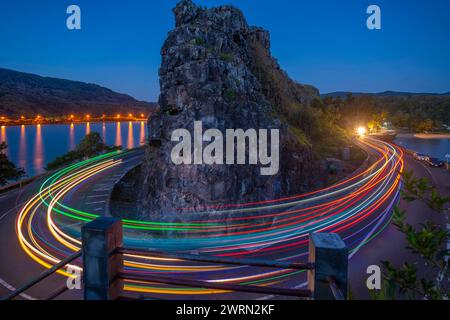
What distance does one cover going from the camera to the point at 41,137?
10950 cm

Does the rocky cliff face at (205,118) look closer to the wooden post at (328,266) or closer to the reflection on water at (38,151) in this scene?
the wooden post at (328,266)

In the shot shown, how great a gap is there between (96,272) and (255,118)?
930 inches

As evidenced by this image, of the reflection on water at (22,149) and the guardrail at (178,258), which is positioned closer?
the guardrail at (178,258)

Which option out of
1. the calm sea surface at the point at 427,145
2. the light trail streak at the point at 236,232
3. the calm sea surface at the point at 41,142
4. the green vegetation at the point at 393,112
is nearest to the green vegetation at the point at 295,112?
the light trail streak at the point at 236,232

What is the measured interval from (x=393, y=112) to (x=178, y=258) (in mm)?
131912

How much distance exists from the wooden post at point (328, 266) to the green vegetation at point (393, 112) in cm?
6791

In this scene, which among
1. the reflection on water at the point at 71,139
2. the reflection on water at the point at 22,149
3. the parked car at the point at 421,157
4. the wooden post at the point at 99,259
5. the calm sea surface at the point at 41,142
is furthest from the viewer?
the reflection on water at the point at 71,139

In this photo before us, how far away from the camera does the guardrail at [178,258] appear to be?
3.24 metres

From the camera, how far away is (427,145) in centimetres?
7000

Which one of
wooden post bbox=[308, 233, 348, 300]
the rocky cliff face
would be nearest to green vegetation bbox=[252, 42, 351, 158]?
the rocky cliff face

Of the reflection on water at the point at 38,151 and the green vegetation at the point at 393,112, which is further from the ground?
the green vegetation at the point at 393,112

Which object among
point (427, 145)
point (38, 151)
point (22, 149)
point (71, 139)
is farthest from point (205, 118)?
point (71, 139)

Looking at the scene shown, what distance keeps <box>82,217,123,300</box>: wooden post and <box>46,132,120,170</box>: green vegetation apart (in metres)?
46.9
